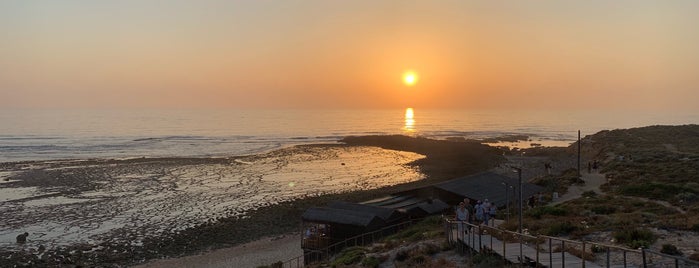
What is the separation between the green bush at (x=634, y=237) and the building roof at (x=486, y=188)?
13.7m

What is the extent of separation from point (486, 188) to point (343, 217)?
12821 mm

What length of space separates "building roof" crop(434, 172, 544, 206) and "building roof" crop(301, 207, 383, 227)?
27.9 feet

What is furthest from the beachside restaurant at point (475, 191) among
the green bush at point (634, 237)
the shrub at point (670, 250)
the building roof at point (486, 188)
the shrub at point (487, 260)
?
the shrub at point (487, 260)

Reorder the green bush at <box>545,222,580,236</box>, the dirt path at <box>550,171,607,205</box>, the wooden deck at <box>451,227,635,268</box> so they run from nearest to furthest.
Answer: the wooden deck at <box>451,227,635,268</box> < the green bush at <box>545,222,580,236</box> < the dirt path at <box>550,171,607,205</box>

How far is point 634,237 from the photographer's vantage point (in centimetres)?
1698

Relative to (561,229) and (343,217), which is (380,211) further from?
(561,229)

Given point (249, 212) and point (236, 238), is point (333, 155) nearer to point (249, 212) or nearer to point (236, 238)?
point (249, 212)

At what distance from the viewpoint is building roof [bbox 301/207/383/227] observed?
2484 cm

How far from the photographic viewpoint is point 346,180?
179 ft

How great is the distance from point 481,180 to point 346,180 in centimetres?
2184

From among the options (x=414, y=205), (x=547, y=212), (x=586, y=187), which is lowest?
(x=586, y=187)

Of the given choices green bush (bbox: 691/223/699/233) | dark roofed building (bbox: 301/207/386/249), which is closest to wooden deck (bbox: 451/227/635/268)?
green bush (bbox: 691/223/699/233)

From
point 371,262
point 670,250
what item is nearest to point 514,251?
point 670,250

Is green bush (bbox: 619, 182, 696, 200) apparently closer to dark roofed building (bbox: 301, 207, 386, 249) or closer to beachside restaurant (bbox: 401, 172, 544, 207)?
beachside restaurant (bbox: 401, 172, 544, 207)
